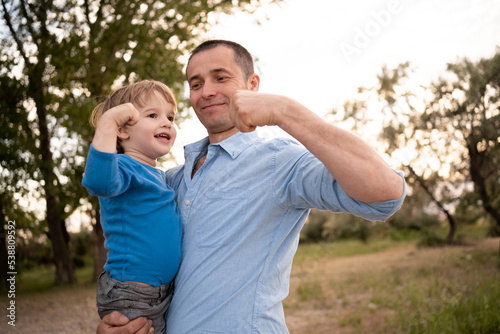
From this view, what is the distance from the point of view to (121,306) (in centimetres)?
175

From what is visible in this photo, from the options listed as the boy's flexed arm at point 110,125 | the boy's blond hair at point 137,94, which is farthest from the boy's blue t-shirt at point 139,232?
the boy's blond hair at point 137,94

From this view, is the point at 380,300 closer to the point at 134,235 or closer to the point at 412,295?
the point at 412,295

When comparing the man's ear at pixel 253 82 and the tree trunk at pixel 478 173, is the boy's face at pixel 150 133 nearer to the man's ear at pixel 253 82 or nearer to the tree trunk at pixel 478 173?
the man's ear at pixel 253 82

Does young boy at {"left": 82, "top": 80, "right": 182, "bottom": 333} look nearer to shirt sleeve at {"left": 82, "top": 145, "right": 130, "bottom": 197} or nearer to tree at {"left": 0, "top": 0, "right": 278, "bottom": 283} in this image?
shirt sleeve at {"left": 82, "top": 145, "right": 130, "bottom": 197}

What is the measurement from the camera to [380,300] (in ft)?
26.2

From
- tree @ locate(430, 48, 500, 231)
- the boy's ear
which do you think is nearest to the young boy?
the boy's ear

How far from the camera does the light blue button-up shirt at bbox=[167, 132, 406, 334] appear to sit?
167 centimetres

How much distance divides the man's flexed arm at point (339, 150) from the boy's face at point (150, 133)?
80cm

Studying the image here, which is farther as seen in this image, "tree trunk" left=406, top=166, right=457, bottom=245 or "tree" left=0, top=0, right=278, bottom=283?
"tree trunk" left=406, top=166, right=457, bottom=245

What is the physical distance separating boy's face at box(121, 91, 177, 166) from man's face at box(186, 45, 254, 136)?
0.71ft

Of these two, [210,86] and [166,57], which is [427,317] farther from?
[166,57]

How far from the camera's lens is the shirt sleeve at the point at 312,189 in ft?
4.33

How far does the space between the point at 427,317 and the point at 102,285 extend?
4810 mm

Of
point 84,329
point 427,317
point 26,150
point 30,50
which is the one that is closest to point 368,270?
point 427,317
